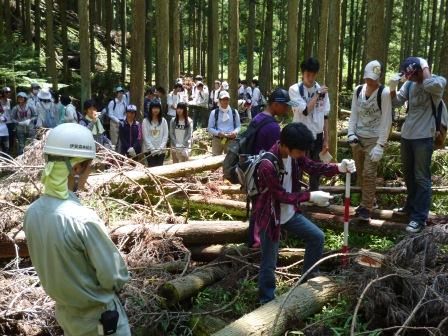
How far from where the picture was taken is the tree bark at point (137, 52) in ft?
39.2

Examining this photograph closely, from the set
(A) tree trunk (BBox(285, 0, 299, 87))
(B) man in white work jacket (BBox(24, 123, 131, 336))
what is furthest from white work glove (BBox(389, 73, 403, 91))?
(A) tree trunk (BBox(285, 0, 299, 87))

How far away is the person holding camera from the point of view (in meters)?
6.67

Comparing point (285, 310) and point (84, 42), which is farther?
point (84, 42)

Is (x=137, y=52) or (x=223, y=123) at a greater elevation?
(x=137, y=52)

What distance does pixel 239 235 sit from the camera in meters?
6.36

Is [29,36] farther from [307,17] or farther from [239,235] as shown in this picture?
[239,235]

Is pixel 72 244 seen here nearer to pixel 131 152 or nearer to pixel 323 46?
pixel 131 152

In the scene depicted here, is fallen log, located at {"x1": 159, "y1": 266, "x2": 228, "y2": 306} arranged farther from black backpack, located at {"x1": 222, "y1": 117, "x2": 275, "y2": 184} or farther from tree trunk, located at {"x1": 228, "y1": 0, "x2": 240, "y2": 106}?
tree trunk, located at {"x1": 228, "y1": 0, "x2": 240, "y2": 106}

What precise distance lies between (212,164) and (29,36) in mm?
16974

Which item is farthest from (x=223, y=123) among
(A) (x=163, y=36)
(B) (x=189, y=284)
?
(A) (x=163, y=36)

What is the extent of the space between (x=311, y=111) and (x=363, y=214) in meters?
1.60

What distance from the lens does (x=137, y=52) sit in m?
12.2

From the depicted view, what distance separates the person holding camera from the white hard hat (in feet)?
14.0

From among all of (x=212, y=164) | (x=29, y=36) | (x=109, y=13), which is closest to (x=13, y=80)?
(x=29, y=36)
